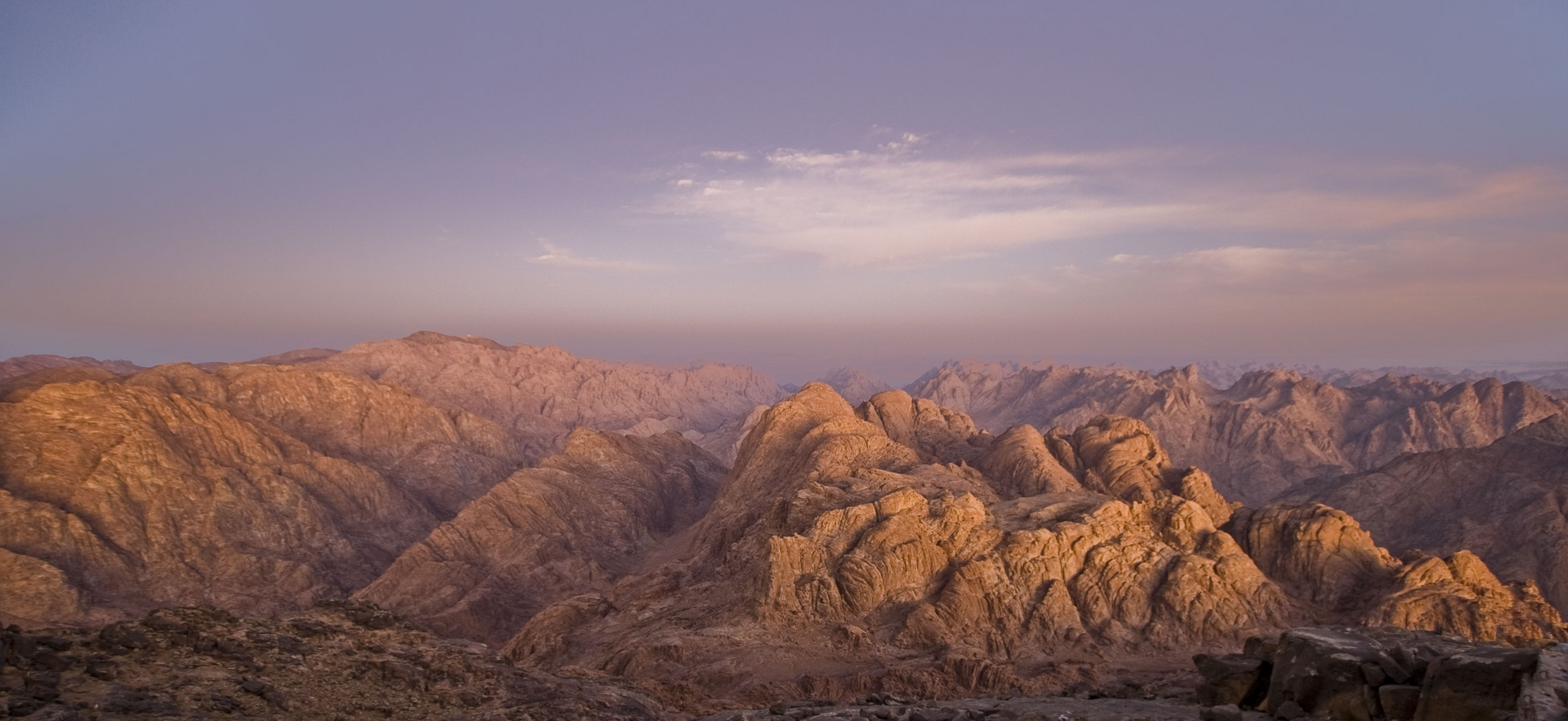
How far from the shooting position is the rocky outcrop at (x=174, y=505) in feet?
208

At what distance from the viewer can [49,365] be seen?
14162 centimetres

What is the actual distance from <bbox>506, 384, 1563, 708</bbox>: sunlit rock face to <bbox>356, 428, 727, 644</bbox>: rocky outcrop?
16473 millimetres

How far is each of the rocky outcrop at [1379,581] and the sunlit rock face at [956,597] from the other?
13 centimetres

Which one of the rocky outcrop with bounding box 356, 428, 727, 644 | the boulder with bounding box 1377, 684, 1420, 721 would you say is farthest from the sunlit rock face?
the boulder with bounding box 1377, 684, 1420, 721

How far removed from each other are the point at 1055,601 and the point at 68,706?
140 feet

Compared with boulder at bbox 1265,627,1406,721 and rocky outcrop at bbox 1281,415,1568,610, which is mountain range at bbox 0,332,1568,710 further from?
boulder at bbox 1265,627,1406,721

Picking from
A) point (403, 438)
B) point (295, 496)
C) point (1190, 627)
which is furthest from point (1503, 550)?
point (403, 438)

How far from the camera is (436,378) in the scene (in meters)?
184

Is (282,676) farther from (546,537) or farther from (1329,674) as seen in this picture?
(546,537)

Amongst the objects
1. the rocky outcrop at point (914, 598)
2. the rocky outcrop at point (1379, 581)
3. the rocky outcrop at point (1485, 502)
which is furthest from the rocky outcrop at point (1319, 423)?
the rocky outcrop at point (914, 598)

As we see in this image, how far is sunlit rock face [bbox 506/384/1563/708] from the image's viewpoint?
4159cm

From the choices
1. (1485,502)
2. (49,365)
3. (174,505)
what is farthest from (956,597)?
(49,365)

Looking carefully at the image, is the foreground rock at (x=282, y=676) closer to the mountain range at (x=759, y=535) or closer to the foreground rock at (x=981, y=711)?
the foreground rock at (x=981, y=711)

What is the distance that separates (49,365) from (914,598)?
6588 inches
